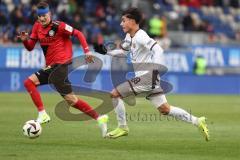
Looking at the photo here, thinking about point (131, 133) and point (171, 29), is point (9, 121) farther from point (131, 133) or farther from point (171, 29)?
point (171, 29)

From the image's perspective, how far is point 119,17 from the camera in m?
33.1

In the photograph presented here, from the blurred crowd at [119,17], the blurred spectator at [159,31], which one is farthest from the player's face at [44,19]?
the blurred spectator at [159,31]

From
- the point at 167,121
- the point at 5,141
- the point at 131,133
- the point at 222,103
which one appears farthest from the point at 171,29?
the point at 5,141

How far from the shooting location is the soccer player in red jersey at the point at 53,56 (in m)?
13.3

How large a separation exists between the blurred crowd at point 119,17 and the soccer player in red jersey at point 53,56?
13744 mm

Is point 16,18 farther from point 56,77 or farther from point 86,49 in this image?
point 86,49

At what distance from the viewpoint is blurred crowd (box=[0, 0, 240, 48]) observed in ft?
95.8

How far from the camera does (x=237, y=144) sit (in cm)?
1265

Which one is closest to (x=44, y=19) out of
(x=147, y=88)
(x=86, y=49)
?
(x=86, y=49)

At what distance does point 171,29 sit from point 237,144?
22.4 m

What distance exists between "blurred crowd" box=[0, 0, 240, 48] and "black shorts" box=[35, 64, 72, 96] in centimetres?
1395

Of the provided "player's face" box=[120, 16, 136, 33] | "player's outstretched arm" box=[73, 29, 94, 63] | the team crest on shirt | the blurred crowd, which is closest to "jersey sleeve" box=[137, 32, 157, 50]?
"player's face" box=[120, 16, 136, 33]

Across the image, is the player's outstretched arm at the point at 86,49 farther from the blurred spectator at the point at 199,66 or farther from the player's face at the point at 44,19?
the blurred spectator at the point at 199,66

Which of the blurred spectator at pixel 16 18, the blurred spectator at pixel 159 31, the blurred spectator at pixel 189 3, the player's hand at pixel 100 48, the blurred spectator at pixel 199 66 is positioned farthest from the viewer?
the blurred spectator at pixel 189 3
